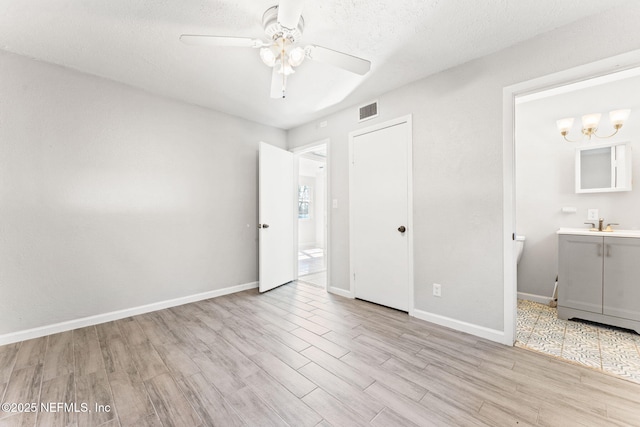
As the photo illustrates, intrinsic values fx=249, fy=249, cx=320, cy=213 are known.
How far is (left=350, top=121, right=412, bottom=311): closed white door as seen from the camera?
2834mm

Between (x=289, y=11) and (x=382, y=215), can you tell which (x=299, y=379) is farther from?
(x=289, y=11)

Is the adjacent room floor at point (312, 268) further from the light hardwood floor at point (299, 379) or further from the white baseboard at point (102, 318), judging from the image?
the light hardwood floor at point (299, 379)

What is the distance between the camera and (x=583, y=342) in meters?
2.16

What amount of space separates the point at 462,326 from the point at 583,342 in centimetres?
96

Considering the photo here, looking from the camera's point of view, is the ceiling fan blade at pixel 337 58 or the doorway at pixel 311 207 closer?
the ceiling fan blade at pixel 337 58

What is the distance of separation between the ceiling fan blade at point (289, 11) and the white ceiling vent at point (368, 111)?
1844 millimetres

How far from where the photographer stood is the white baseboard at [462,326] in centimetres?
218

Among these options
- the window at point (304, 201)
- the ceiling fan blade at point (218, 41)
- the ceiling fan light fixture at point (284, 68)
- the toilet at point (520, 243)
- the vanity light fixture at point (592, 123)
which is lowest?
the toilet at point (520, 243)

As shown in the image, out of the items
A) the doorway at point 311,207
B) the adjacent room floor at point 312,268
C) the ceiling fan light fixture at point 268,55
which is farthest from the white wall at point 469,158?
the doorway at point 311,207

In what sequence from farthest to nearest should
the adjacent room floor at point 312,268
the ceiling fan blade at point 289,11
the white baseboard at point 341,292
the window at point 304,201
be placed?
the window at point 304,201
the adjacent room floor at point 312,268
the white baseboard at point 341,292
the ceiling fan blade at point 289,11

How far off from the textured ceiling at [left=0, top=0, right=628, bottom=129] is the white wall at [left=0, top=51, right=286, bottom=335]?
0.38 meters

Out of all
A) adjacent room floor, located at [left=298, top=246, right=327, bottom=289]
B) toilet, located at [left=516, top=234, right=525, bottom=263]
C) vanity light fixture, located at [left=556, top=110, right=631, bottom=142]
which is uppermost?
vanity light fixture, located at [left=556, top=110, right=631, bottom=142]

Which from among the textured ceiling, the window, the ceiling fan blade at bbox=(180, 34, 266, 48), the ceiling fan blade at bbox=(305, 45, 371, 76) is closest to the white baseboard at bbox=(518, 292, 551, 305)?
the textured ceiling

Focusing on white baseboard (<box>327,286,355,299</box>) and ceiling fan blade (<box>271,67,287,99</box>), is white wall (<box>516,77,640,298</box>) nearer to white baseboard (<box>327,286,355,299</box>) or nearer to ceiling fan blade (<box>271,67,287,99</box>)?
white baseboard (<box>327,286,355,299</box>)
